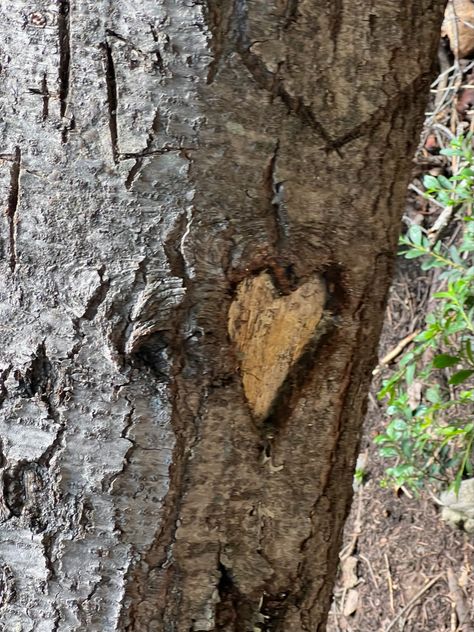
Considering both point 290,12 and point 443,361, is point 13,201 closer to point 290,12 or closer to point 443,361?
point 290,12

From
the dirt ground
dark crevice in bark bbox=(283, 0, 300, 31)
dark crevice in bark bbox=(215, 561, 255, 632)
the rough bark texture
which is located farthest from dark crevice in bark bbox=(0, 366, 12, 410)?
the dirt ground

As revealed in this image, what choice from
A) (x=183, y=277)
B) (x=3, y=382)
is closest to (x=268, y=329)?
(x=183, y=277)

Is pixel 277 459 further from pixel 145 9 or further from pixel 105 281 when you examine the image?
pixel 145 9

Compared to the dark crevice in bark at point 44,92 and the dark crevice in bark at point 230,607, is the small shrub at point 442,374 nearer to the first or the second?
the dark crevice in bark at point 230,607

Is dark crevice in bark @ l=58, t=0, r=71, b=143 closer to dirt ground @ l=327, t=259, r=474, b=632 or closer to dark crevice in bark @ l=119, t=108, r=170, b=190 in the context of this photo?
dark crevice in bark @ l=119, t=108, r=170, b=190

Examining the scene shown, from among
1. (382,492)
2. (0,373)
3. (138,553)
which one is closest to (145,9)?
(0,373)

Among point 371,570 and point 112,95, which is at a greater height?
point 112,95

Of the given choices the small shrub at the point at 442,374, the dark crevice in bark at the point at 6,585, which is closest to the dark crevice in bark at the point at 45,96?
the dark crevice in bark at the point at 6,585
